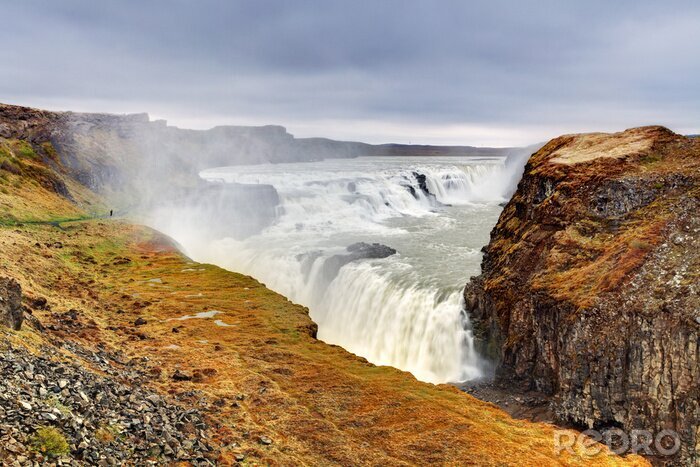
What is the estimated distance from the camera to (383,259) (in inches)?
1490

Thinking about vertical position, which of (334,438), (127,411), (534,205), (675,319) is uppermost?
(534,205)

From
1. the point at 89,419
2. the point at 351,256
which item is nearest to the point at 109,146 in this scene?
the point at 351,256

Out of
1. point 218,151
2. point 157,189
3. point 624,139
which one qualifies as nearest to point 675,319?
point 624,139

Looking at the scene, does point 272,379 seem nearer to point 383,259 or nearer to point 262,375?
point 262,375

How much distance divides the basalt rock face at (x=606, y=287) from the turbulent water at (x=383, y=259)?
8.49 ft

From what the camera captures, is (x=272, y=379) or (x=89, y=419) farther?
(x=272, y=379)

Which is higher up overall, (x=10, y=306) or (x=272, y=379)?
(x=10, y=306)

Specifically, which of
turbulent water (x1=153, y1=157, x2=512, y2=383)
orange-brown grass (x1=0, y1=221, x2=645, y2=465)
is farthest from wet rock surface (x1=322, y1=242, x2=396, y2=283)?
orange-brown grass (x1=0, y1=221, x2=645, y2=465)

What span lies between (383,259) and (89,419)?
94.4ft

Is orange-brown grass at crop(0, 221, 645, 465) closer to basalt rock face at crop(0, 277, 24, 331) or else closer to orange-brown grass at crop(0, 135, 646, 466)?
orange-brown grass at crop(0, 135, 646, 466)

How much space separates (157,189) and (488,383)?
62699 mm

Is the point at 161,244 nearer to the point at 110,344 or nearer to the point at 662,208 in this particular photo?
the point at 110,344

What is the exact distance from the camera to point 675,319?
15.4 m

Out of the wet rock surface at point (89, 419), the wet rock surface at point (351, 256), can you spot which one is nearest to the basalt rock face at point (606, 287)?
the wet rock surface at point (89, 419)
